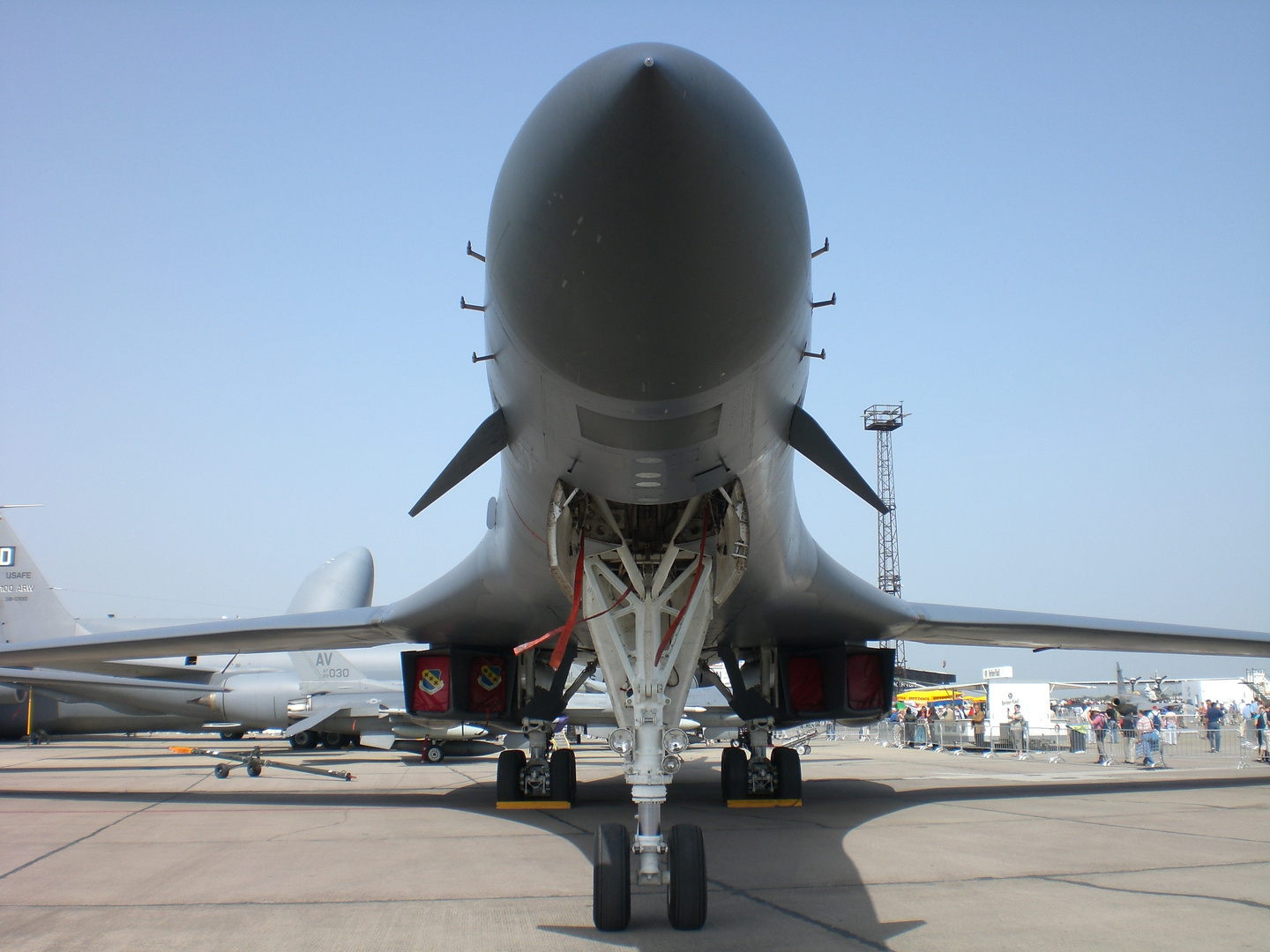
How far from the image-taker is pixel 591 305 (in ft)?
9.30

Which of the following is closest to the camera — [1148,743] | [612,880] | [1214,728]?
[612,880]

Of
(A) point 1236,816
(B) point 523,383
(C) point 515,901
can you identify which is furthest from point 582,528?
(A) point 1236,816

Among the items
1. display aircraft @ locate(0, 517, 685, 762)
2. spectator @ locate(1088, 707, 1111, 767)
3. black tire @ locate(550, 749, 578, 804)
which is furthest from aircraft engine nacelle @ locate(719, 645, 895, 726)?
display aircraft @ locate(0, 517, 685, 762)

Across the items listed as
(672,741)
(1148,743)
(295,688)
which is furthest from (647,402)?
(295,688)

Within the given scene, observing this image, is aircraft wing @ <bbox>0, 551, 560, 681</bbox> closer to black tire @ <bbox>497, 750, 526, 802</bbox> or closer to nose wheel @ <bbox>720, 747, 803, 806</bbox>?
black tire @ <bbox>497, 750, 526, 802</bbox>

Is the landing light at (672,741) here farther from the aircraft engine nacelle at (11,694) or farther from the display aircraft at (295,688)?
the aircraft engine nacelle at (11,694)

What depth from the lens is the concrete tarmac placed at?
11.7 feet

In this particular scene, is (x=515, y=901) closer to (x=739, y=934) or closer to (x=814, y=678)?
(x=739, y=934)

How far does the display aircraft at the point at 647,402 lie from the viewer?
2.53 metres

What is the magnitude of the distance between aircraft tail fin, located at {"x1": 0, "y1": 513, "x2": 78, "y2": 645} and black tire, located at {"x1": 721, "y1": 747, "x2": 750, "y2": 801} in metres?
17.1

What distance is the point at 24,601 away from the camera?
1955cm

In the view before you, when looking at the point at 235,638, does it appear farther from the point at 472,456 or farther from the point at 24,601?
the point at 24,601

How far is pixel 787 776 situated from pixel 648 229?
6.89 m

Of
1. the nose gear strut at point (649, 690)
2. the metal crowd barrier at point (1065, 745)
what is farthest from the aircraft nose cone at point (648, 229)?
the metal crowd barrier at point (1065, 745)
